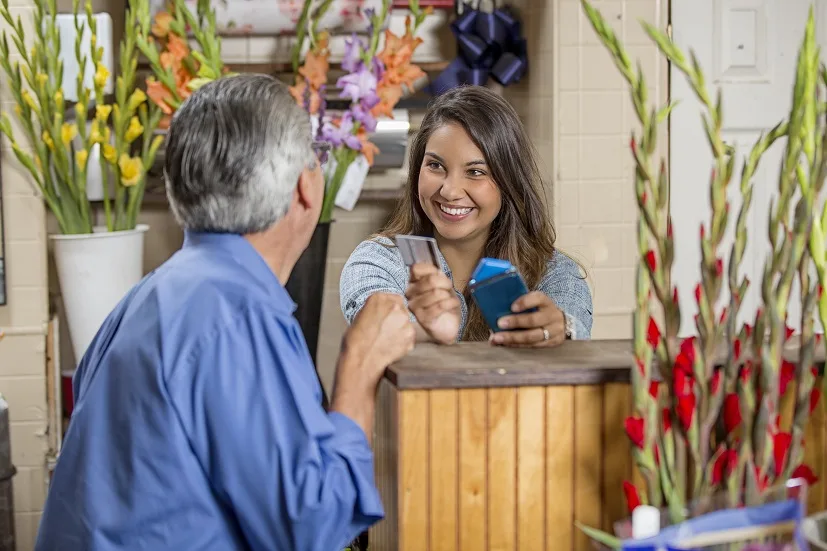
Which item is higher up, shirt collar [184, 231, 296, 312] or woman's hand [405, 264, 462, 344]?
shirt collar [184, 231, 296, 312]

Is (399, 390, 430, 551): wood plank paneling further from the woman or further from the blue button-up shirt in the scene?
the woman

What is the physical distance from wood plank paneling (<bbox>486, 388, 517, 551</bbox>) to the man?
5.6 inches

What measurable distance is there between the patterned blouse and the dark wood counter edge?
0.80 m

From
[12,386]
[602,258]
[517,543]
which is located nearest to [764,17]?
[602,258]

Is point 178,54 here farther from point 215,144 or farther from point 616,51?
point 616,51

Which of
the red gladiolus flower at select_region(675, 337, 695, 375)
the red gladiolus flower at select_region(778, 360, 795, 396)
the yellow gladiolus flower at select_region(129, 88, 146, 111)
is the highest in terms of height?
the yellow gladiolus flower at select_region(129, 88, 146, 111)

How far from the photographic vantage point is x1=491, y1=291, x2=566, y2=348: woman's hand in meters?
1.54

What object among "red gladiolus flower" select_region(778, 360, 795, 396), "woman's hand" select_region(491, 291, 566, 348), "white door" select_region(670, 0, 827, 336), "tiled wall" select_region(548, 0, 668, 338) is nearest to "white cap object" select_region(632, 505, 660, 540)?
"red gladiolus flower" select_region(778, 360, 795, 396)

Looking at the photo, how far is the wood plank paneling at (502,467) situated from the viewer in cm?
132

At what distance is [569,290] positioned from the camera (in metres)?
2.32

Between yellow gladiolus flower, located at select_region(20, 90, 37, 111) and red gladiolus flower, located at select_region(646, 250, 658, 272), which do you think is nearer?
red gladiolus flower, located at select_region(646, 250, 658, 272)

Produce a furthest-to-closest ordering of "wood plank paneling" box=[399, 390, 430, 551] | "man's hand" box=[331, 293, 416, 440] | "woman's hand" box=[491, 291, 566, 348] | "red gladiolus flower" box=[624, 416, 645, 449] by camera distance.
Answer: "woman's hand" box=[491, 291, 566, 348]
"man's hand" box=[331, 293, 416, 440]
"wood plank paneling" box=[399, 390, 430, 551]
"red gladiolus flower" box=[624, 416, 645, 449]

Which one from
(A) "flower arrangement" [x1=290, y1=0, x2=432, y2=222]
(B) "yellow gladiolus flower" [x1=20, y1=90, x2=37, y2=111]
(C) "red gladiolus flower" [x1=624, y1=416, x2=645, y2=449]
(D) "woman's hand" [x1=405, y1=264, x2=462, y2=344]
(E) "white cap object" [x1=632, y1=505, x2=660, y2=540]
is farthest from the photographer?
(A) "flower arrangement" [x1=290, y1=0, x2=432, y2=222]

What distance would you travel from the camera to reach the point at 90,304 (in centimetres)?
331
